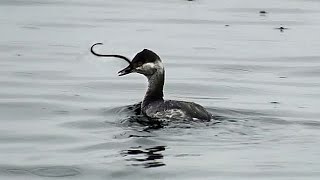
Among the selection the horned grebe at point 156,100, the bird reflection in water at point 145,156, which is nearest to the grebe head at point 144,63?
the horned grebe at point 156,100

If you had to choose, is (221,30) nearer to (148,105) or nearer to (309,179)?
(148,105)

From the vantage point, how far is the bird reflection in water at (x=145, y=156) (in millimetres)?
12344

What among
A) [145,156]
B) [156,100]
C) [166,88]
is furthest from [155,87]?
[145,156]

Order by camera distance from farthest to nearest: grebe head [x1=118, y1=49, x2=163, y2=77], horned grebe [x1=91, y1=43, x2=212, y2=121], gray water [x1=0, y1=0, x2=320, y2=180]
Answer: grebe head [x1=118, y1=49, x2=163, y2=77] < horned grebe [x1=91, y1=43, x2=212, y2=121] < gray water [x1=0, y1=0, x2=320, y2=180]

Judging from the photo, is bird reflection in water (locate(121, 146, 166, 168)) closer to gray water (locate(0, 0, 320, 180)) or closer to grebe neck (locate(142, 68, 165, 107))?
gray water (locate(0, 0, 320, 180))

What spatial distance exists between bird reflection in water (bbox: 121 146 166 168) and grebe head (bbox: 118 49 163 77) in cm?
286

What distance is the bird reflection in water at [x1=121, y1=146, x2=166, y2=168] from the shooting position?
12344 mm

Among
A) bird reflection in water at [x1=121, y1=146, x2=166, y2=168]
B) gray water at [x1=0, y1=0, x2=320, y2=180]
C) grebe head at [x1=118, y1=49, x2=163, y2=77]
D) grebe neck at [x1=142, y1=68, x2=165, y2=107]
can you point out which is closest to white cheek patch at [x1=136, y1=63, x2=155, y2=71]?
grebe head at [x1=118, y1=49, x2=163, y2=77]

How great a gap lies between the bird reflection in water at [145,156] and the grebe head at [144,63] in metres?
2.86

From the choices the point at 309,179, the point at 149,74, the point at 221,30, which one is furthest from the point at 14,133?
the point at 221,30

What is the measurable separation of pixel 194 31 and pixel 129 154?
410 inches

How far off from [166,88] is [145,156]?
542 centimetres

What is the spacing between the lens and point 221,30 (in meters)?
23.0

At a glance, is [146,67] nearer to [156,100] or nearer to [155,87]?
[155,87]
